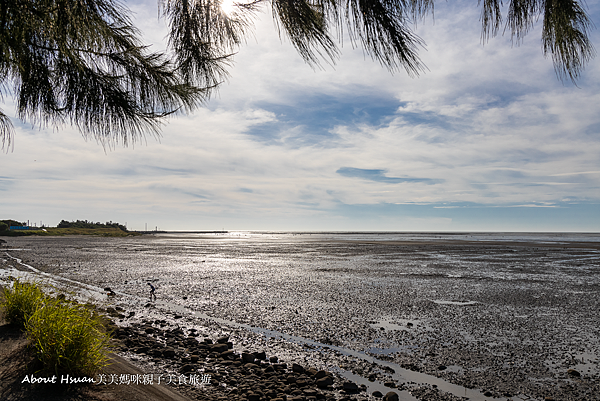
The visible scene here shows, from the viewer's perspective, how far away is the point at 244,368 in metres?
4.54

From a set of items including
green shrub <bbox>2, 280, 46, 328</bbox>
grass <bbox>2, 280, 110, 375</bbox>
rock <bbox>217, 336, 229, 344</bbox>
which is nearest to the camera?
grass <bbox>2, 280, 110, 375</bbox>

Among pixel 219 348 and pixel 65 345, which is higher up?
pixel 65 345

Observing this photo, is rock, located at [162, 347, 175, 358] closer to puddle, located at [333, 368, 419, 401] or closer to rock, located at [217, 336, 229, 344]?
rock, located at [217, 336, 229, 344]

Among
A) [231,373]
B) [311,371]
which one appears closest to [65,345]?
[231,373]

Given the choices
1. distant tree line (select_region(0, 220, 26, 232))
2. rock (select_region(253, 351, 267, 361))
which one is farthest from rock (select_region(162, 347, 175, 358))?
distant tree line (select_region(0, 220, 26, 232))

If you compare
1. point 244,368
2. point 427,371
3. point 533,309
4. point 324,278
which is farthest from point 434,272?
point 244,368

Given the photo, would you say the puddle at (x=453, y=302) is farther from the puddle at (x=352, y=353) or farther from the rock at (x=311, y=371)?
the rock at (x=311, y=371)

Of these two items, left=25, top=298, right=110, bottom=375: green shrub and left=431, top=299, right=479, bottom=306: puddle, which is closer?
left=25, top=298, right=110, bottom=375: green shrub

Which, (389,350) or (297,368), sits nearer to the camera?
(297,368)

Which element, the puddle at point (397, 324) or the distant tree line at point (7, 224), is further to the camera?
the distant tree line at point (7, 224)

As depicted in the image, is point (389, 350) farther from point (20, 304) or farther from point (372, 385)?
point (20, 304)

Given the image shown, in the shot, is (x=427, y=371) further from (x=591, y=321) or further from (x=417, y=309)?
(x=591, y=321)

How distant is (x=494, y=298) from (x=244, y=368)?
8.40 m

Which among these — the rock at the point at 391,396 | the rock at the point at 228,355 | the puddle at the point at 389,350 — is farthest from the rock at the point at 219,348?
the rock at the point at 391,396
